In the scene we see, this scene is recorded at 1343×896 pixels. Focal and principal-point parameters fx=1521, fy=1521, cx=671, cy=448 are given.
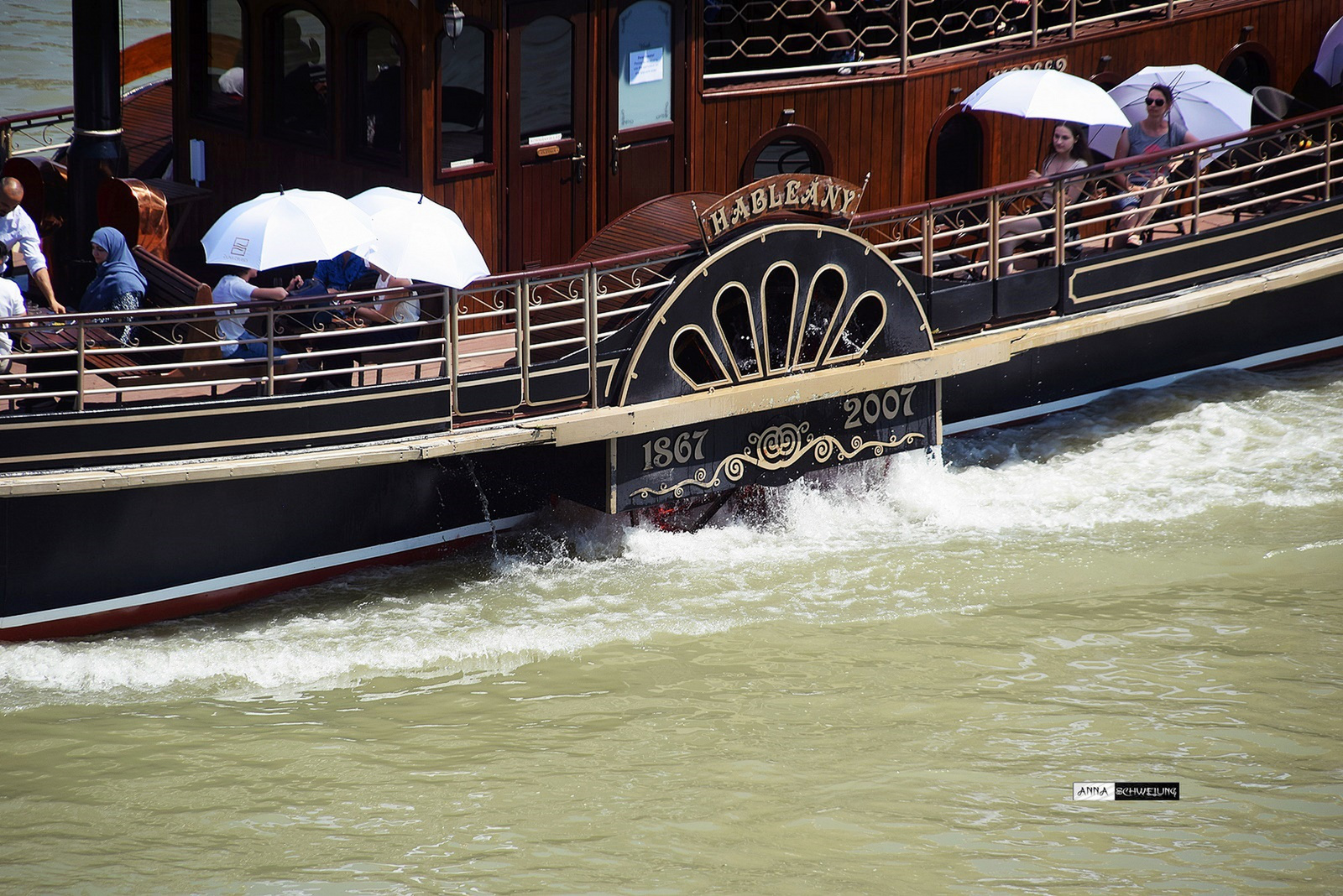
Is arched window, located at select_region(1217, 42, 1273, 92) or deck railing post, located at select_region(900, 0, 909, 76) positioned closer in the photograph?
deck railing post, located at select_region(900, 0, 909, 76)

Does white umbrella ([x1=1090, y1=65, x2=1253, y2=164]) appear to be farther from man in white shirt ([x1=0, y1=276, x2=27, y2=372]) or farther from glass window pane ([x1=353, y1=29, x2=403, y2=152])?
man in white shirt ([x1=0, y1=276, x2=27, y2=372])

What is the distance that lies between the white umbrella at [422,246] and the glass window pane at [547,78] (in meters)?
1.38

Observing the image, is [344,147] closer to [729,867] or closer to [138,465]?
[138,465]

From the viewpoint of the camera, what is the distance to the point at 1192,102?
1073cm

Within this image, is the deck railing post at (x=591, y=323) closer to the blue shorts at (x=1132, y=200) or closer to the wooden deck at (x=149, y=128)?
the blue shorts at (x=1132, y=200)

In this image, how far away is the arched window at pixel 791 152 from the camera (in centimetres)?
1014

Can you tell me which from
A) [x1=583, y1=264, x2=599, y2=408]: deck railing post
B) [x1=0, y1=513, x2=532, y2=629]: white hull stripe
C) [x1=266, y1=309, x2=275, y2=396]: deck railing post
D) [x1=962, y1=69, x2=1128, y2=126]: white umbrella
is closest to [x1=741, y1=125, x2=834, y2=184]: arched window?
[x1=962, y1=69, x2=1128, y2=126]: white umbrella

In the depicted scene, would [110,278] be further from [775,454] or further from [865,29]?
[865,29]

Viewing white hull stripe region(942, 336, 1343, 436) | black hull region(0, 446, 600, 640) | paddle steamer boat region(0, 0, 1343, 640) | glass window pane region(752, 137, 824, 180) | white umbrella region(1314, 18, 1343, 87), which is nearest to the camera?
black hull region(0, 446, 600, 640)

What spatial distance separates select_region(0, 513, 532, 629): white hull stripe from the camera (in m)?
7.43

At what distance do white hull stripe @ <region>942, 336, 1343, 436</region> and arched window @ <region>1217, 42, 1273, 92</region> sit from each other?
2.26 m

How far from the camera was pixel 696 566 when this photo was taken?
8.66m

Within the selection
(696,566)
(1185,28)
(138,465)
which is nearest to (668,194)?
(696,566)

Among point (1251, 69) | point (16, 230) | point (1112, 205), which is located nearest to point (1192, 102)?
point (1112, 205)
